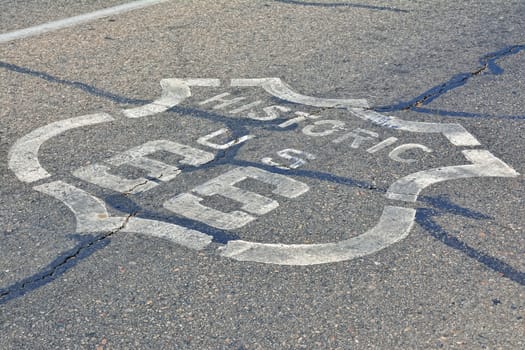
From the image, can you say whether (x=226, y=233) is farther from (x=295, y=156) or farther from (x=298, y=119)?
(x=298, y=119)

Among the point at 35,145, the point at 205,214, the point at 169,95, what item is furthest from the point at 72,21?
the point at 205,214

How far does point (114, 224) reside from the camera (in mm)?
3889

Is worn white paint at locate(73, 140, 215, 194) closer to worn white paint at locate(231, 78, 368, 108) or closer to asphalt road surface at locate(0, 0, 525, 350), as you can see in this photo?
asphalt road surface at locate(0, 0, 525, 350)

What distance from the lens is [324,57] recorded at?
6.53 meters

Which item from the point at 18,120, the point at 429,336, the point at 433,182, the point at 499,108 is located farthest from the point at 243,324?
the point at 499,108

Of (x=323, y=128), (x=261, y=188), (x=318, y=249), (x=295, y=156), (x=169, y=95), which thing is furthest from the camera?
(x=169, y=95)

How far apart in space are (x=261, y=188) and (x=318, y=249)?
709 millimetres

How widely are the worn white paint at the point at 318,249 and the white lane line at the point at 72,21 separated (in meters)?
4.26

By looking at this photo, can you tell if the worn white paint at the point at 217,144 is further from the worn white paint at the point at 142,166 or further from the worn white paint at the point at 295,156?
the worn white paint at the point at 295,156

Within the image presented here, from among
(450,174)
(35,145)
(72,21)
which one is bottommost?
(450,174)

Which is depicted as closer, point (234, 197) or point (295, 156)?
point (234, 197)

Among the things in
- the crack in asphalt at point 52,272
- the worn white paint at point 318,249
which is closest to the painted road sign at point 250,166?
the worn white paint at point 318,249

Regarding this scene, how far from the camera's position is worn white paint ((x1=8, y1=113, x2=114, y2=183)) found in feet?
14.6

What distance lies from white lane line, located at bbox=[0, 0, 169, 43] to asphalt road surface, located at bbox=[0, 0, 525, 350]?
0.06m
